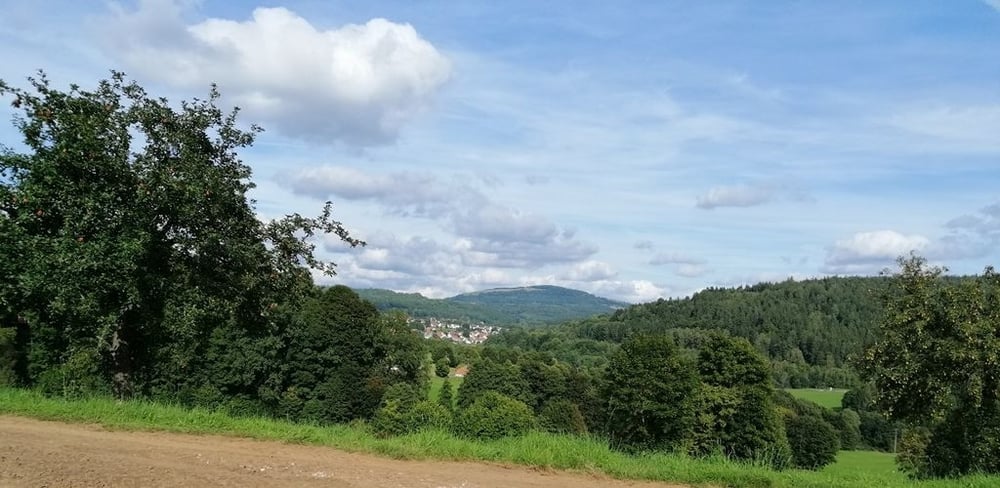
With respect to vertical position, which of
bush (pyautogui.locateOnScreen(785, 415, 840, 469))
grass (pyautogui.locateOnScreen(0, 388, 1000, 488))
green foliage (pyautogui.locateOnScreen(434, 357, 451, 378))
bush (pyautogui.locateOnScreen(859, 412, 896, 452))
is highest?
grass (pyautogui.locateOnScreen(0, 388, 1000, 488))

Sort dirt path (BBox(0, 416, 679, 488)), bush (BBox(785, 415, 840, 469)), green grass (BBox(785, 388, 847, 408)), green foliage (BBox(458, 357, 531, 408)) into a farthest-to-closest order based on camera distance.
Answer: green grass (BBox(785, 388, 847, 408)) < green foliage (BBox(458, 357, 531, 408)) < bush (BBox(785, 415, 840, 469)) < dirt path (BBox(0, 416, 679, 488))

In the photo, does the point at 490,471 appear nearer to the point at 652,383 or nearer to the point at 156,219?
the point at 156,219

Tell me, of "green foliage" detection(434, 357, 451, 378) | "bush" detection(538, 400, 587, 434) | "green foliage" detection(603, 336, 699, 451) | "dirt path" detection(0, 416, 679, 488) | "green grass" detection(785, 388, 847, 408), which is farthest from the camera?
"green grass" detection(785, 388, 847, 408)

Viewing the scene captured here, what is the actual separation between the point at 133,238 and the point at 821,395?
127155mm

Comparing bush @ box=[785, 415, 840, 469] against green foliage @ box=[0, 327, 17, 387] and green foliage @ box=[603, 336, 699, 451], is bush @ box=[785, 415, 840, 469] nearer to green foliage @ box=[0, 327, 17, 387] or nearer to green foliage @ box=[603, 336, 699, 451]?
green foliage @ box=[603, 336, 699, 451]

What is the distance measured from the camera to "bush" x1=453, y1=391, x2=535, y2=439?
1083 centimetres

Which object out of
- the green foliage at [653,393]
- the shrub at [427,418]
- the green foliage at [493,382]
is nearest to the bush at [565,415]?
the green foliage at [493,382]

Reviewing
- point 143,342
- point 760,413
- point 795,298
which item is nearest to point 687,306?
point 795,298

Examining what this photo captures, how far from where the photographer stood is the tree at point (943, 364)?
16.5 metres

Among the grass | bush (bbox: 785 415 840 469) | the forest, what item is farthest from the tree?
bush (bbox: 785 415 840 469)

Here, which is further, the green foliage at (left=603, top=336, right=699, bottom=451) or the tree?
the green foliage at (left=603, top=336, right=699, bottom=451)

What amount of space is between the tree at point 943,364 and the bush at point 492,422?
11734 mm

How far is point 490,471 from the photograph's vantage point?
351 inches

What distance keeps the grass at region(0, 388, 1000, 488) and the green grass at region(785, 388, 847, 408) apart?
106 m
